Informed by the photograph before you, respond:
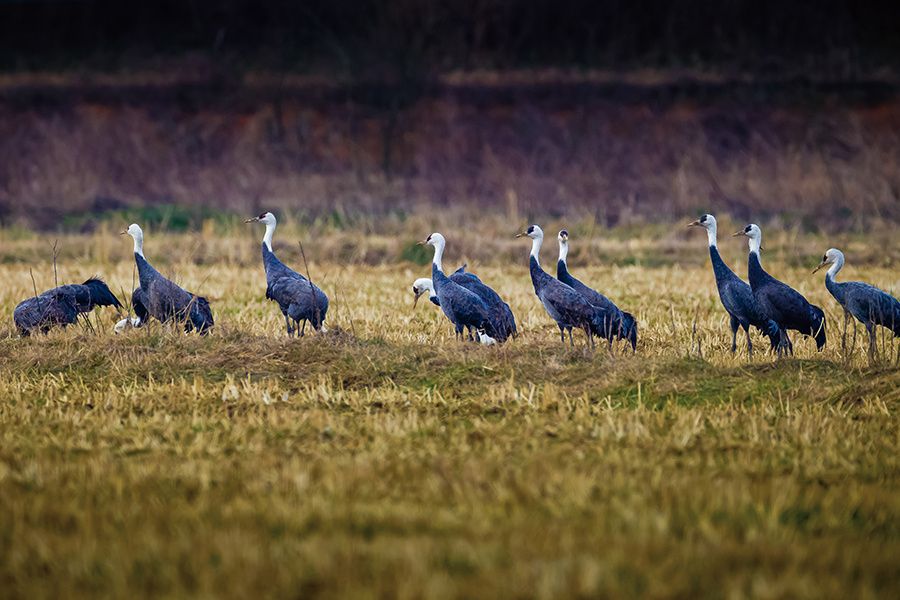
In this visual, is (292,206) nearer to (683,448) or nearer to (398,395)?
(398,395)

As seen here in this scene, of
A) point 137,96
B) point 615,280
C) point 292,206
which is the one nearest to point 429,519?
point 615,280

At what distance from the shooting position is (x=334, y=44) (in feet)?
119

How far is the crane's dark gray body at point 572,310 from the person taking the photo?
10.0m

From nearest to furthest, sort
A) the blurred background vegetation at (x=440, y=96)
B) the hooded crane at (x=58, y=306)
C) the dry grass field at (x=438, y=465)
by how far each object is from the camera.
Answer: the dry grass field at (x=438, y=465) < the hooded crane at (x=58, y=306) < the blurred background vegetation at (x=440, y=96)

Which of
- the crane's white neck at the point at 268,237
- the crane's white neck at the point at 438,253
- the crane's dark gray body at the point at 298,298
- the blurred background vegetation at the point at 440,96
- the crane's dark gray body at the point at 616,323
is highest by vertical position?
the blurred background vegetation at the point at 440,96

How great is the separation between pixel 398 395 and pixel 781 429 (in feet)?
8.48

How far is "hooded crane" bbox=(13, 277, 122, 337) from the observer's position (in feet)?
35.4

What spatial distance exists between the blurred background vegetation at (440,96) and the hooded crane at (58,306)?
809 inches

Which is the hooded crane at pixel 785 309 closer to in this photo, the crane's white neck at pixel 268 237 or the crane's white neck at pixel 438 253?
the crane's white neck at pixel 438 253

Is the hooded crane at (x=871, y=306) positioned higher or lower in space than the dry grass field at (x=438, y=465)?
higher

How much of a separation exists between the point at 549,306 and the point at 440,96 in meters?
27.4

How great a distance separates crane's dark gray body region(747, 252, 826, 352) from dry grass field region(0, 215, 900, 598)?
14.6 inches

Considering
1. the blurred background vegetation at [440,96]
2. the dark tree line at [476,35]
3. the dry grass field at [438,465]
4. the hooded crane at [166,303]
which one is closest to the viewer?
the dry grass field at [438,465]

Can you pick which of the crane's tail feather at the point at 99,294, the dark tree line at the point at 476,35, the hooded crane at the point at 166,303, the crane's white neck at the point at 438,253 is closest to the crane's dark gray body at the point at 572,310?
the crane's white neck at the point at 438,253
